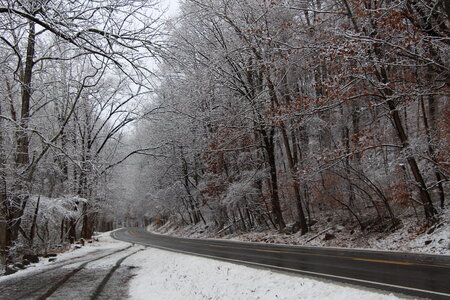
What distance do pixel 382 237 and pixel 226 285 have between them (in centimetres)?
912

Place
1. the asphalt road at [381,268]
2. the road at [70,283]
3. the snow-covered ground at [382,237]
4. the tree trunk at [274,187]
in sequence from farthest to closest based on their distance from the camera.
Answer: the tree trunk at [274,187] → the snow-covered ground at [382,237] → the road at [70,283] → the asphalt road at [381,268]

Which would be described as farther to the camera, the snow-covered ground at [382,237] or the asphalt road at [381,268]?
the snow-covered ground at [382,237]

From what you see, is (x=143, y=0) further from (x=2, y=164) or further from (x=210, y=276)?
(x=2, y=164)

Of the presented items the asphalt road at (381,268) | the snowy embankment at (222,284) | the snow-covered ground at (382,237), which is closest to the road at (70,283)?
the snowy embankment at (222,284)

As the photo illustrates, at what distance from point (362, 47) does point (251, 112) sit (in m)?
10.9

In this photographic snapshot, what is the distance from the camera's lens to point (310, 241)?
17297 millimetres

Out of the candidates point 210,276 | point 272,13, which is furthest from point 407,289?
point 272,13

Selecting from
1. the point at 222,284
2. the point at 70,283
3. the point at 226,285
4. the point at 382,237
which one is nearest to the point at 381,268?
the point at 226,285

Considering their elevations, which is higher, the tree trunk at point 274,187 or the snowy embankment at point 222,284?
the tree trunk at point 274,187

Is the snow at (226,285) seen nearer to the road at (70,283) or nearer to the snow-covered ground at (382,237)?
the road at (70,283)

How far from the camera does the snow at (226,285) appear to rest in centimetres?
652

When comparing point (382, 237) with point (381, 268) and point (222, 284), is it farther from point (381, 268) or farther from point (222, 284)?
point (222, 284)

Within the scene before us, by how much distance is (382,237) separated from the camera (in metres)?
14.5

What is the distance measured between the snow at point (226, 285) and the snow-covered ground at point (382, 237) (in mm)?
6127
